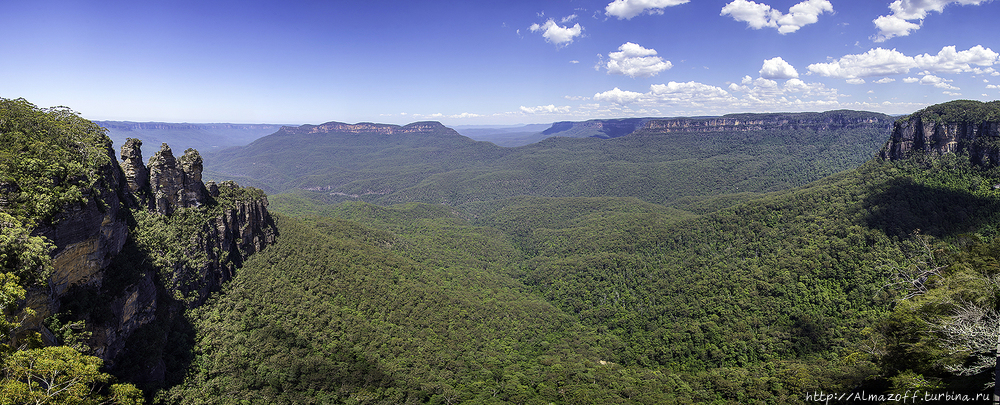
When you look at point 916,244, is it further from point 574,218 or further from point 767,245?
point 574,218

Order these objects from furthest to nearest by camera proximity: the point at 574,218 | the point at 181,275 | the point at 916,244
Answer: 1. the point at 574,218
2. the point at 916,244
3. the point at 181,275

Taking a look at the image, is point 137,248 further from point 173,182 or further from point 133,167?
point 173,182

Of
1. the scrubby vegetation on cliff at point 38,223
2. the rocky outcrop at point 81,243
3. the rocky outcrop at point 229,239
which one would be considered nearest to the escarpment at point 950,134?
the scrubby vegetation on cliff at point 38,223

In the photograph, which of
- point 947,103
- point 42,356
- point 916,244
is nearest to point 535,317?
point 916,244

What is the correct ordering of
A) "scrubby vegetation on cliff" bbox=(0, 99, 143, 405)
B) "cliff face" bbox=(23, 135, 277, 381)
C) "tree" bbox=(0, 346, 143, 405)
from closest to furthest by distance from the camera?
"tree" bbox=(0, 346, 143, 405), "scrubby vegetation on cliff" bbox=(0, 99, 143, 405), "cliff face" bbox=(23, 135, 277, 381)

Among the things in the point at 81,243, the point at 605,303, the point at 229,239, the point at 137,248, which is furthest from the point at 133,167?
the point at 605,303

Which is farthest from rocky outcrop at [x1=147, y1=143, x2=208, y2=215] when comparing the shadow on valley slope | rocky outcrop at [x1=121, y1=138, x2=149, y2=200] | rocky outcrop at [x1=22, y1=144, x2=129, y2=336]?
the shadow on valley slope

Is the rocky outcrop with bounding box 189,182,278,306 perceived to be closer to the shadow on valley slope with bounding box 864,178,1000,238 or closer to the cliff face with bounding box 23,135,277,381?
the cliff face with bounding box 23,135,277,381
